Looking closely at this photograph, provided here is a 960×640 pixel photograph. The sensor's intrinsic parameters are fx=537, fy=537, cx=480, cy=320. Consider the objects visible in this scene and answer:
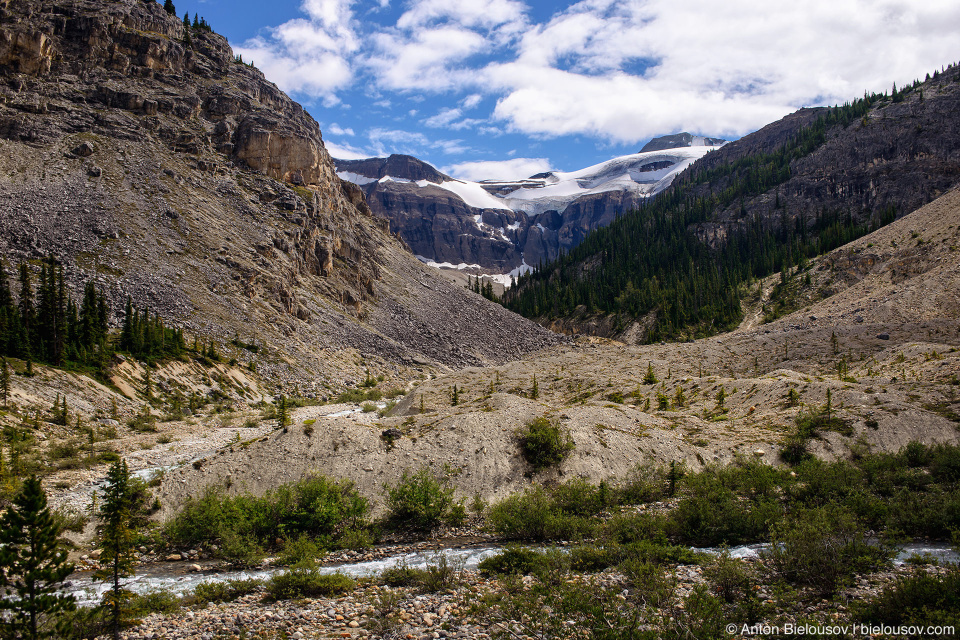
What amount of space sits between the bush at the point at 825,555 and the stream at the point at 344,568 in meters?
0.98

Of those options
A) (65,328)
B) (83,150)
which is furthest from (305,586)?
(83,150)

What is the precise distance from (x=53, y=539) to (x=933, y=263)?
104m

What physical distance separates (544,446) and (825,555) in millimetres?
13384

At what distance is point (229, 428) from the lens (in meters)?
45.4

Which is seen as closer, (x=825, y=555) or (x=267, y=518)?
(x=825, y=555)

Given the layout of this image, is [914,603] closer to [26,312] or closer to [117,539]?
[117,539]

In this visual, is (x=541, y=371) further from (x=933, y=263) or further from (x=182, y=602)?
(x=933, y=263)

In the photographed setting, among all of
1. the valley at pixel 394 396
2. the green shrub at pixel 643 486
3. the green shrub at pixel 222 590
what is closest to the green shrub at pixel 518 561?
the valley at pixel 394 396

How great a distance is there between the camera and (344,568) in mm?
18328

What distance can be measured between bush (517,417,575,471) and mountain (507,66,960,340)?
311ft

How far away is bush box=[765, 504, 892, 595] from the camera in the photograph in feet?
46.5

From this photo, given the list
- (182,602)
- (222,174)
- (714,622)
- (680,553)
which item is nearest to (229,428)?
(182,602)

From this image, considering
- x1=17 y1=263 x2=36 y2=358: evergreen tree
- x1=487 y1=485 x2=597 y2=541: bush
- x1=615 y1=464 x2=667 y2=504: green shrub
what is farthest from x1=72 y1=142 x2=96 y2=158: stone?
x1=615 y1=464 x2=667 y2=504: green shrub

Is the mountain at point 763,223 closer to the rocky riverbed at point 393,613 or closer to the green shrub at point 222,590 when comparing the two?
the rocky riverbed at point 393,613
